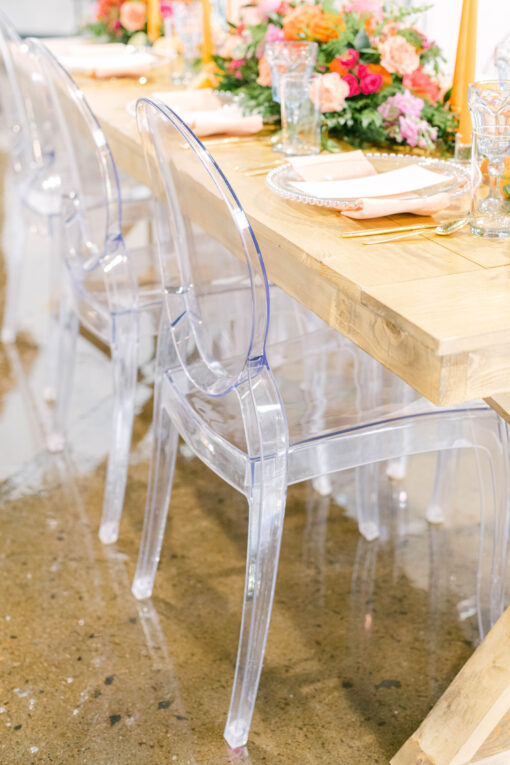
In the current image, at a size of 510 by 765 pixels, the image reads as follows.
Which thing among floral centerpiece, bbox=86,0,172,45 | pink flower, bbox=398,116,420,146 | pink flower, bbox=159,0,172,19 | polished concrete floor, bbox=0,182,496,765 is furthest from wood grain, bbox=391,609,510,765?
floral centerpiece, bbox=86,0,172,45

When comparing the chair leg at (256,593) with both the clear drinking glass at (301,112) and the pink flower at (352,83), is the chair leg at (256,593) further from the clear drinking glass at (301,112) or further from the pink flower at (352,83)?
the pink flower at (352,83)

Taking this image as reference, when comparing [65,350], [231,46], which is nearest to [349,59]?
[231,46]

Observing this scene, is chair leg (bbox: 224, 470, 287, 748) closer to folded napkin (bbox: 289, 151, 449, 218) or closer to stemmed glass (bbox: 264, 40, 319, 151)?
folded napkin (bbox: 289, 151, 449, 218)

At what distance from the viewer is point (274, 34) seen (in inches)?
77.0

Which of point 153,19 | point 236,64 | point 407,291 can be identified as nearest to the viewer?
point 407,291

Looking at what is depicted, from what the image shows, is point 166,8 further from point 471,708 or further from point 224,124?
point 471,708

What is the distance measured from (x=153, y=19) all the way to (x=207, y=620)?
1987 millimetres

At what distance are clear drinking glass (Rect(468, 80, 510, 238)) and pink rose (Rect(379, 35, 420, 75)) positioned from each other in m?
0.49

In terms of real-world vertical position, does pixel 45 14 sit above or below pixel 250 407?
above

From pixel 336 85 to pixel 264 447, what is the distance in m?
0.78

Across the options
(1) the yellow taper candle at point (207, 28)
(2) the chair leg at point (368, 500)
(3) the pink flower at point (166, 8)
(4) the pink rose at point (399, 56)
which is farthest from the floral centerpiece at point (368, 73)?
(3) the pink flower at point (166, 8)

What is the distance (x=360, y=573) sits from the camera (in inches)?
76.1

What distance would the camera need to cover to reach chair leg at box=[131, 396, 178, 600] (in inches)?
69.5

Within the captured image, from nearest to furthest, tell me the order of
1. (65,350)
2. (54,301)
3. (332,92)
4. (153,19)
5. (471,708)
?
(471,708), (332,92), (65,350), (54,301), (153,19)
